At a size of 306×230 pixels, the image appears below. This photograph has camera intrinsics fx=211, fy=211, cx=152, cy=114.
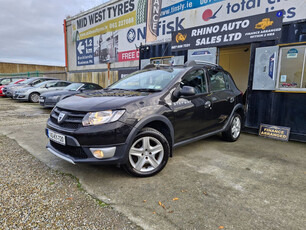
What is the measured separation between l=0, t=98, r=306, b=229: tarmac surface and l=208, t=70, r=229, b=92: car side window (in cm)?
131

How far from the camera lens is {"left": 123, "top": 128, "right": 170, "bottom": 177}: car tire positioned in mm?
2857

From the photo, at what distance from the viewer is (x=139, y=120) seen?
110 inches

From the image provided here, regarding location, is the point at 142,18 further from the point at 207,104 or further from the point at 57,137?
the point at 57,137

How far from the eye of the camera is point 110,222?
2.07 metres

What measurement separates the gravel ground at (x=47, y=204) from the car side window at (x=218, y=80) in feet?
9.90

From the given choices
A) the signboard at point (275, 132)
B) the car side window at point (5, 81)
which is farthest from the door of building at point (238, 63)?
the car side window at point (5, 81)

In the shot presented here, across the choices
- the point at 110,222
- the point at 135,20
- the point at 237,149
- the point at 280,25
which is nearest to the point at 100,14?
the point at 135,20

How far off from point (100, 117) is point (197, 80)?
2076mm

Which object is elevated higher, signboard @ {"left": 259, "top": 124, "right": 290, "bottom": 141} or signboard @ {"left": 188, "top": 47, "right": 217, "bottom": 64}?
signboard @ {"left": 188, "top": 47, "right": 217, "bottom": 64}

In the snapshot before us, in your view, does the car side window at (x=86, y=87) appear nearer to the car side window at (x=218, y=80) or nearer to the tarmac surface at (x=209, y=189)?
the tarmac surface at (x=209, y=189)

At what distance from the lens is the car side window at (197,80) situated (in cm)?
367

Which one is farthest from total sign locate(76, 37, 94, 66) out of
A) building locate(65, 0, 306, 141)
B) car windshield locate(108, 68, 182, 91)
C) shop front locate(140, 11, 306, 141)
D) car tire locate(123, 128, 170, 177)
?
car tire locate(123, 128, 170, 177)

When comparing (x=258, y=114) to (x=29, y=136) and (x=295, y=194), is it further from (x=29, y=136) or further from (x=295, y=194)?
(x=29, y=136)

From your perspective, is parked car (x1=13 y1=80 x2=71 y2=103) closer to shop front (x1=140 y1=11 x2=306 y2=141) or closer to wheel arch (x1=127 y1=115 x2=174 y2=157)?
shop front (x1=140 y1=11 x2=306 y2=141)
